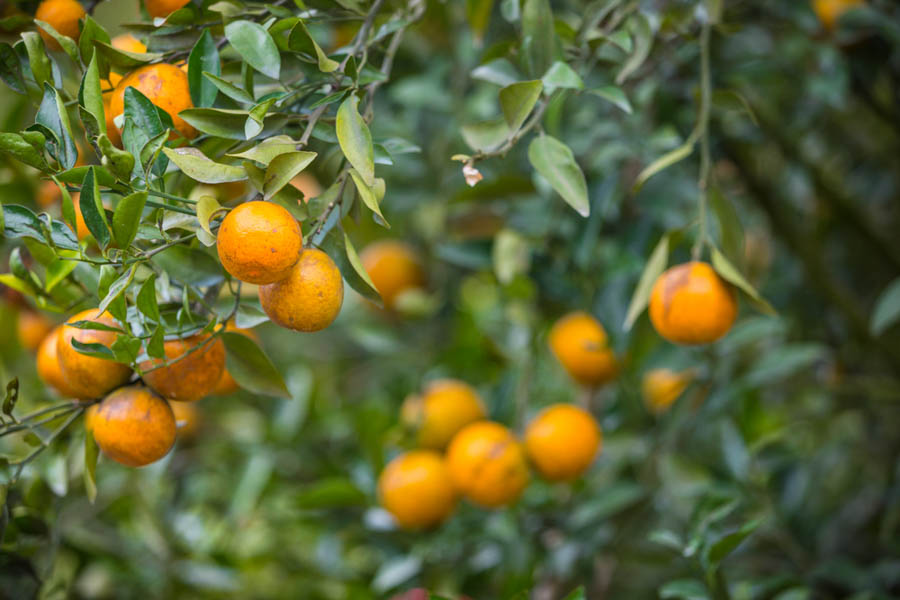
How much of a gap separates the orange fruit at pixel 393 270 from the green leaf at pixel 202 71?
0.70 metres

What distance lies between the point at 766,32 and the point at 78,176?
1.05 metres

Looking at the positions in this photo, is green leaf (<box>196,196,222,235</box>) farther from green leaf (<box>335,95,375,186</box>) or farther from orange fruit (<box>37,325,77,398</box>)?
orange fruit (<box>37,325,77,398</box>)

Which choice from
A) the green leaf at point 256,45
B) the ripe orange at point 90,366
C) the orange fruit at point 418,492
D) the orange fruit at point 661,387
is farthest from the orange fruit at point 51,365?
the orange fruit at point 661,387

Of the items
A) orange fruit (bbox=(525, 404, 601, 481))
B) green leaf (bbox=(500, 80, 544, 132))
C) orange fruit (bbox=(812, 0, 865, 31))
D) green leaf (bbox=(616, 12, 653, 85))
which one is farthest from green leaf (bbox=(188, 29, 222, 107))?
orange fruit (bbox=(812, 0, 865, 31))

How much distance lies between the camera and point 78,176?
49cm

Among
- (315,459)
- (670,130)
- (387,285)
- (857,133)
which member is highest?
(670,130)

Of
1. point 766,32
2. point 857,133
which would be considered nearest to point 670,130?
point 766,32

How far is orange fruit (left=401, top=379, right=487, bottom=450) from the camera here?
1006mm

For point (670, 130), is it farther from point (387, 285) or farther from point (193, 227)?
point (193, 227)

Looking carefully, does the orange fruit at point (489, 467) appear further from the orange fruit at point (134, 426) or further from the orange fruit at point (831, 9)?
the orange fruit at point (831, 9)

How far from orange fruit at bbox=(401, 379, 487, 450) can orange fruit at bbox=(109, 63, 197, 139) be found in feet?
1.83

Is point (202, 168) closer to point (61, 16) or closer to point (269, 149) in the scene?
point (269, 149)

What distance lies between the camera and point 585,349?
945mm

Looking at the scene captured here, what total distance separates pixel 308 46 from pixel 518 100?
0.16 metres
